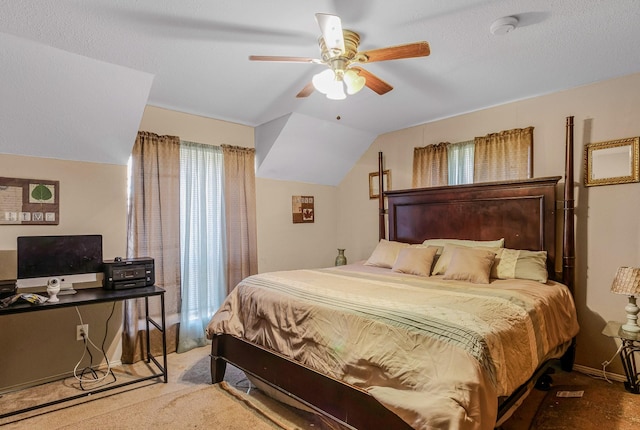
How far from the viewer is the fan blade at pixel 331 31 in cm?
165

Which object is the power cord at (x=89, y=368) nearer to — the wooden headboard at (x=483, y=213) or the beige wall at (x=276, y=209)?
the beige wall at (x=276, y=209)

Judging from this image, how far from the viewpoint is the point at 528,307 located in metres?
2.17

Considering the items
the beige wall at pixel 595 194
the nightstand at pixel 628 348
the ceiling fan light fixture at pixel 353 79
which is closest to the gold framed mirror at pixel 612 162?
the beige wall at pixel 595 194

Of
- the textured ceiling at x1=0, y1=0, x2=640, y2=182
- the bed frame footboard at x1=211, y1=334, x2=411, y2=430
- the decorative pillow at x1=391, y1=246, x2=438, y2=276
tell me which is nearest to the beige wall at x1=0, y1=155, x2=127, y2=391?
the textured ceiling at x1=0, y1=0, x2=640, y2=182

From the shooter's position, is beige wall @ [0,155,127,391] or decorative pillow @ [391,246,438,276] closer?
beige wall @ [0,155,127,391]

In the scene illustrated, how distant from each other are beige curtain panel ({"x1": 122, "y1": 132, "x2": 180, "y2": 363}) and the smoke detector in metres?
2.92

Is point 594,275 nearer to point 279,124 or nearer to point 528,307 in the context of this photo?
point 528,307

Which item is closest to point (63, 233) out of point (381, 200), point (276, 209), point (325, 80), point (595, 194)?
point (276, 209)

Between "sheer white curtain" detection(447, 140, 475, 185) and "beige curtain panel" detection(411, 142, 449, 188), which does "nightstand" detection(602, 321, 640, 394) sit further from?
"beige curtain panel" detection(411, 142, 449, 188)

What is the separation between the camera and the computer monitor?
2688 millimetres

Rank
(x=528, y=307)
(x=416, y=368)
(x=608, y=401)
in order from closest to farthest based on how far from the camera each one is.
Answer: (x=416, y=368) < (x=528, y=307) < (x=608, y=401)

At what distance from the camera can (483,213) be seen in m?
3.48

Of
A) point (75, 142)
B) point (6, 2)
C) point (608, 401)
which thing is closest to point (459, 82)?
point (608, 401)

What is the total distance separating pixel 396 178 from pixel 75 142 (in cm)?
340
